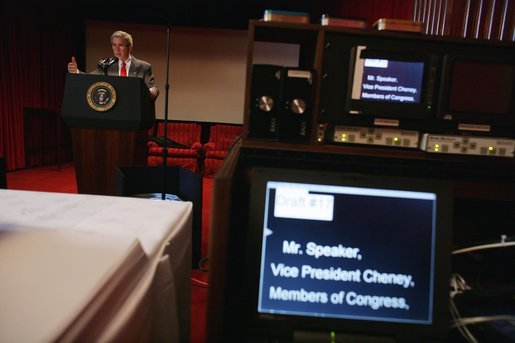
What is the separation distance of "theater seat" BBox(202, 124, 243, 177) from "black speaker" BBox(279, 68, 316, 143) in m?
3.56

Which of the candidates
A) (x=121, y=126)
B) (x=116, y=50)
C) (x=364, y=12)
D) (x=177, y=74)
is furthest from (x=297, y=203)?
(x=177, y=74)

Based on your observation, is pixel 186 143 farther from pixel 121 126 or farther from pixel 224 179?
pixel 224 179

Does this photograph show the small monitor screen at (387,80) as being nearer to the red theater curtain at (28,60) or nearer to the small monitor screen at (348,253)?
the small monitor screen at (348,253)

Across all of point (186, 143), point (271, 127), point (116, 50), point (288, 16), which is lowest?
point (186, 143)

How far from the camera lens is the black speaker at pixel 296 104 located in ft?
2.77

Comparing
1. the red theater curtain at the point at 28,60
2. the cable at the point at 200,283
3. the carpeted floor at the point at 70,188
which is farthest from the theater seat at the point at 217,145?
the cable at the point at 200,283

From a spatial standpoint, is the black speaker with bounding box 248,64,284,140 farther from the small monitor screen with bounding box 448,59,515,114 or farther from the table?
the small monitor screen with bounding box 448,59,515,114

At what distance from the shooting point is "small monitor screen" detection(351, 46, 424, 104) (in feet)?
2.78

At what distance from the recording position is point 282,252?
61 centimetres

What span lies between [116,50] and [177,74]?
2.96m

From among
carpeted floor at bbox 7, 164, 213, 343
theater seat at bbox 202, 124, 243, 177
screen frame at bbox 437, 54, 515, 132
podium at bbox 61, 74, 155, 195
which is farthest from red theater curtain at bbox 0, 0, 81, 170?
screen frame at bbox 437, 54, 515, 132

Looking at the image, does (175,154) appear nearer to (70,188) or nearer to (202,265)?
(70,188)

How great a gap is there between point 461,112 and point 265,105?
1.79ft

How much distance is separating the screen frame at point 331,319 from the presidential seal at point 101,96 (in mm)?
1472
